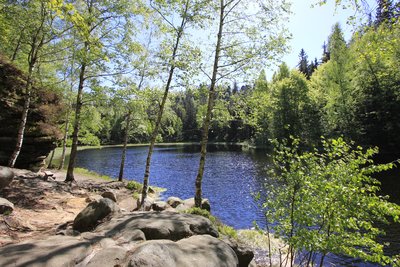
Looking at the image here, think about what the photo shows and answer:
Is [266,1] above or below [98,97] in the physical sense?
above

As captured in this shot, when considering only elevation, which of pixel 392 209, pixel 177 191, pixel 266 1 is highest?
pixel 266 1

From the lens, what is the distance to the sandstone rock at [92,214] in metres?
7.82

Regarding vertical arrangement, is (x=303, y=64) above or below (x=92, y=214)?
above

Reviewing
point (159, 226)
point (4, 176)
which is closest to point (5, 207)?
point (4, 176)

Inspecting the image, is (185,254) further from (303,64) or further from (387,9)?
(303,64)

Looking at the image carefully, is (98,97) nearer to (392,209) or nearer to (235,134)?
(392,209)

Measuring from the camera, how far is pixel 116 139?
12250 cm

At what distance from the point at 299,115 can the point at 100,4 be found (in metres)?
52.0

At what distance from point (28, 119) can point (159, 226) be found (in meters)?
15.4

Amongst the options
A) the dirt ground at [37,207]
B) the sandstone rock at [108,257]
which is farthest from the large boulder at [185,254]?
the dirt ground at [37,207]

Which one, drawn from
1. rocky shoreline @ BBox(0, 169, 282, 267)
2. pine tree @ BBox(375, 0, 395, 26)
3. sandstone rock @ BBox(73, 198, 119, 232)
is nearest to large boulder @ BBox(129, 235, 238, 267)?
rocky shoreline @ BBox(0, 169, 282, 267)

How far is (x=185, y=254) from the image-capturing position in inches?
226

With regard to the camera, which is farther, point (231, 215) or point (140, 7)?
point (231, 215)

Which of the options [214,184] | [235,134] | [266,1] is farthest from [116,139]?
[266,1]
